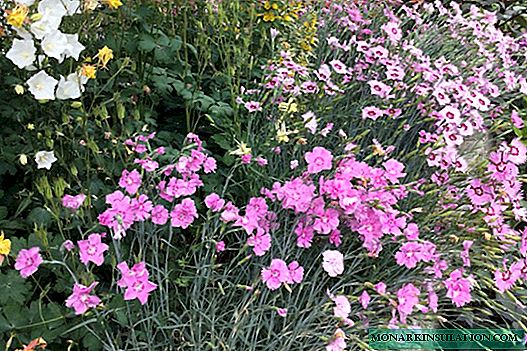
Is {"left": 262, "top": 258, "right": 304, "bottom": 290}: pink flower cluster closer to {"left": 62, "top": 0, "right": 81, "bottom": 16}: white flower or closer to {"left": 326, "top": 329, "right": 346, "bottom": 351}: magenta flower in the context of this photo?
{"left": 326, "top": 329, "right": 346, "bottom": 351}: magenta flower

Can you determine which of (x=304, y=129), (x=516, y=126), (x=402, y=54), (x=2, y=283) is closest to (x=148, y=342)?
(x=2, y=283)

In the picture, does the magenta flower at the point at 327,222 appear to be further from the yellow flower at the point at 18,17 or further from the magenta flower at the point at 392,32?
the magenta flower at the point at 392,32

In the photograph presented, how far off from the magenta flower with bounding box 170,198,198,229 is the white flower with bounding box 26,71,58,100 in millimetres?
420

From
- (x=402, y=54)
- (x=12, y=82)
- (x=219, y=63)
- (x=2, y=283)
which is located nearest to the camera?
(x=2, y=283)

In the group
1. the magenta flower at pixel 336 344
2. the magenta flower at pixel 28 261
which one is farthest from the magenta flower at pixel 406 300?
the magenta flower at pixel 28 261

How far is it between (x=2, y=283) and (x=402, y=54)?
6.09 ft

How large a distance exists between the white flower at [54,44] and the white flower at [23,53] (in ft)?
0.11

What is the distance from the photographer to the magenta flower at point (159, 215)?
152cm

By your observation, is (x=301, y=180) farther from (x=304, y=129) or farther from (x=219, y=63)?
(x=219, y=63)

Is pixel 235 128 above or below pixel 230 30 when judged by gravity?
below

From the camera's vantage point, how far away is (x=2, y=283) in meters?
1.44

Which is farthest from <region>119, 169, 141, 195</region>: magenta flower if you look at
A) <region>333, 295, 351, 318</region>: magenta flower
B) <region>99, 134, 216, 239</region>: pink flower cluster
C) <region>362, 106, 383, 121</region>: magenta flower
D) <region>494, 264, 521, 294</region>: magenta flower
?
<region>494, 264, 521, 294</region>: magenta flower

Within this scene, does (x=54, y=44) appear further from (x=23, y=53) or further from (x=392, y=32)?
(x=392, y=32)

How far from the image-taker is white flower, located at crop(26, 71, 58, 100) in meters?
1.49
